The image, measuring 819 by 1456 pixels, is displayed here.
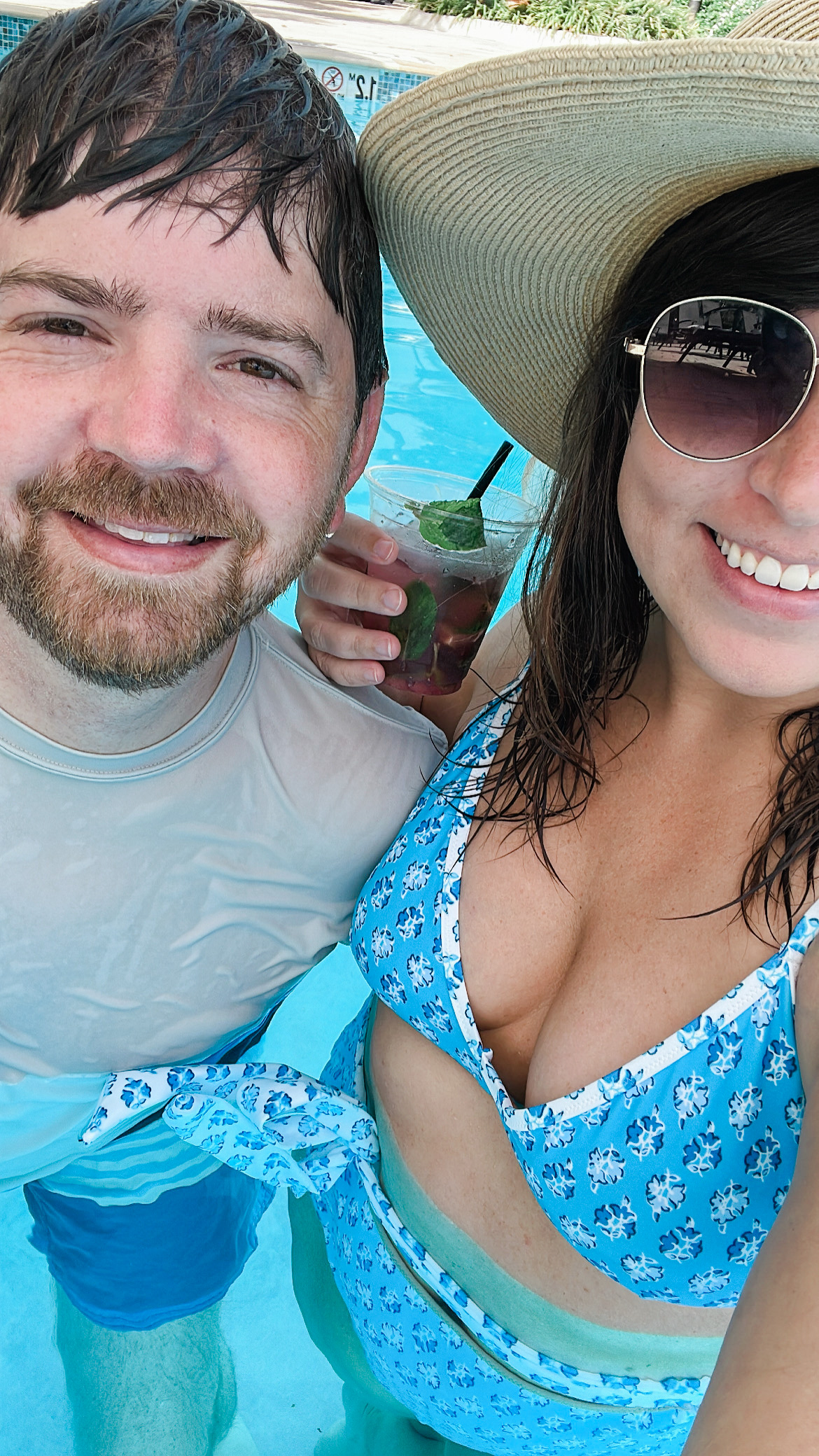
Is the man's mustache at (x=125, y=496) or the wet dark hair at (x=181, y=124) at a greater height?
the wet dark hair at (x=181, y=124)

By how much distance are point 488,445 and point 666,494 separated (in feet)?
17.2

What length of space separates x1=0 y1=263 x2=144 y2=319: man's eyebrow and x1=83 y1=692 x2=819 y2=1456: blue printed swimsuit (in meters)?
0.78

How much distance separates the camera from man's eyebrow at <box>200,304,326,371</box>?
1.42 m

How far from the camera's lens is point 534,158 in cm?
141

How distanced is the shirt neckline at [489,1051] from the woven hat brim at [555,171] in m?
0.68

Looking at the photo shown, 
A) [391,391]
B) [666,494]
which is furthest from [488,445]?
[666,494]

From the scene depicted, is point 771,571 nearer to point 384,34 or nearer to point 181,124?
point 181,124

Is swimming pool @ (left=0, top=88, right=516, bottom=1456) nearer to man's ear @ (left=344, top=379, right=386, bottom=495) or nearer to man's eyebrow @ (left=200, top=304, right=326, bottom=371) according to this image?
man's ear @ (left=344, top=379, right=386, bottom=495)

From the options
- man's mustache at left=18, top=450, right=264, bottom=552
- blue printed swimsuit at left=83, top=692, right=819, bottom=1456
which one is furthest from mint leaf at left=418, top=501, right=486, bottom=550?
man's mustache at left=18, top=450, right=264, bottom=552

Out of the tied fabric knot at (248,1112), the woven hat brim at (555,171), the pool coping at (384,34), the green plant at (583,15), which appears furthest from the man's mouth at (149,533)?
the green plant at (583,15)

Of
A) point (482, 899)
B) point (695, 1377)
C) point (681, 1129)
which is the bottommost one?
point (695, 1377)

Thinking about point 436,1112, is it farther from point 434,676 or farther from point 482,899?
point 434,676

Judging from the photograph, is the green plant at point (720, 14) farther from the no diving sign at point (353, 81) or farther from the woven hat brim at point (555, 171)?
the woven hat brim at point (555, 171)

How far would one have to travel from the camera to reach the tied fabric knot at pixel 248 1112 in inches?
65.4
